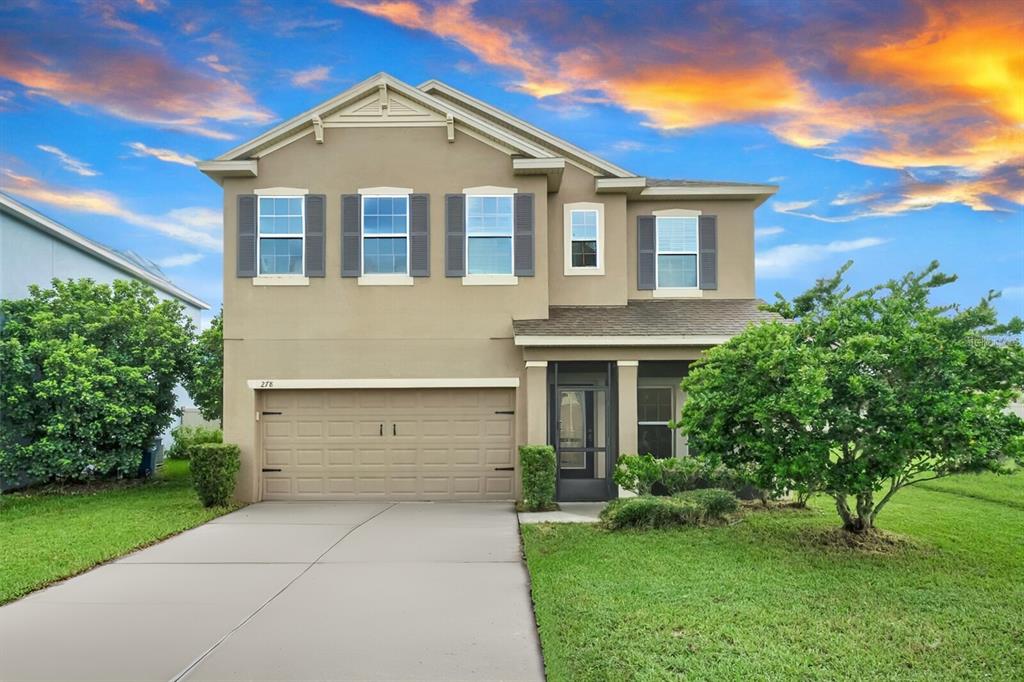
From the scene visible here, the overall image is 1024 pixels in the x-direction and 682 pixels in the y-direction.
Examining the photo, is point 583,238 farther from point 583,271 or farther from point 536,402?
point 536,402

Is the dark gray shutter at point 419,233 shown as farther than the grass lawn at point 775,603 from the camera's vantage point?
Yes

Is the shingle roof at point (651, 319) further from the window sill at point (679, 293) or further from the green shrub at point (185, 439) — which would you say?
the green shrub at point (185, 439)

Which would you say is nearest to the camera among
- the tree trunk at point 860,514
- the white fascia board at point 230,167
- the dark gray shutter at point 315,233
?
the tree trunk at point 860,514

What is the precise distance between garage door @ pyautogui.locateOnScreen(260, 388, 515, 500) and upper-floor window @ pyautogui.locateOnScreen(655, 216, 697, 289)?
435 centimetres

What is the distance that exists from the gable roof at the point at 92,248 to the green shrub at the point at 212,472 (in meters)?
7.17

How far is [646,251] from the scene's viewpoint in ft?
50.0

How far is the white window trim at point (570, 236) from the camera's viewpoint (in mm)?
14555

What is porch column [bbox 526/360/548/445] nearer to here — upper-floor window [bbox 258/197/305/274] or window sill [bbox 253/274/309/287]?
window sill [bbox 253/274/309/287]

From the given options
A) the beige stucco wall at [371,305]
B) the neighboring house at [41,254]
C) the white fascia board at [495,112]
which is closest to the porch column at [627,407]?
the beige stucco wall at [371,305]

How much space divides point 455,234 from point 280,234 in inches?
128

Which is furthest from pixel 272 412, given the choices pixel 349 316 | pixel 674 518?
pixel 674 518

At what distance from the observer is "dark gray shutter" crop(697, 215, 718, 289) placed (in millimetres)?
15219

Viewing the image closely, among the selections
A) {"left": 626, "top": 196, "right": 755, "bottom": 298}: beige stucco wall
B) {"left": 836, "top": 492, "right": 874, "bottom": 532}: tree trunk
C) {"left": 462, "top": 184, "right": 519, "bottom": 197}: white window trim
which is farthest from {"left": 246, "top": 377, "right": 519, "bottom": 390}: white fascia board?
{"left": 836, "top": 492, "right": 874, "bottom": 532}: tree trunk

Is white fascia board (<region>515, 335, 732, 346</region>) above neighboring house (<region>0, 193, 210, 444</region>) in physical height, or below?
below
